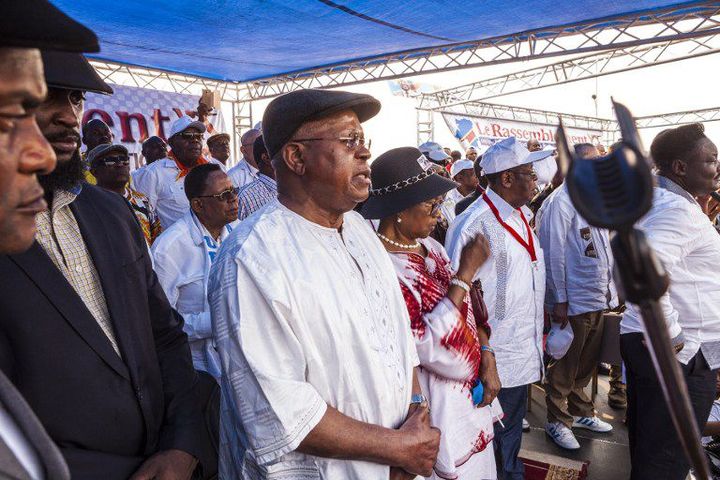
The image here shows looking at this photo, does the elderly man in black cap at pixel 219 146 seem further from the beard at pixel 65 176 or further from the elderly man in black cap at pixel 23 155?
the elderly man in black cap at pixel 23 155

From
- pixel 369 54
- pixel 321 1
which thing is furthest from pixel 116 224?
pixel 369 54

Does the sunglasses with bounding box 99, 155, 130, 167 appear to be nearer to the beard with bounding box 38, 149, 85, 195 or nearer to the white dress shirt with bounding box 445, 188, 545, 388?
the white dress shirt with bounding box 445, 188, 545, 388

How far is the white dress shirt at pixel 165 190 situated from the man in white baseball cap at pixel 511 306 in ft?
9.56

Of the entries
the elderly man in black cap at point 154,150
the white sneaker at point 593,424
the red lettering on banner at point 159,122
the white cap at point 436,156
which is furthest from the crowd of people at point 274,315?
the red lettering on banner at point 159,122

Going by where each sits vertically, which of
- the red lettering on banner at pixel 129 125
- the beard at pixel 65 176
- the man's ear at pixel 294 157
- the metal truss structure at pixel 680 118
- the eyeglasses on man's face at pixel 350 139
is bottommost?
the beard at pixel 65 176

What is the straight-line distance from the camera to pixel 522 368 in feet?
10.8

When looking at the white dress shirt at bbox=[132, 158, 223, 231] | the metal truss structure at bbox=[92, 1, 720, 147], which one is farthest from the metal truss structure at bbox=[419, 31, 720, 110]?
the white dress shirt at bbox=[132, 158, 223, 231]

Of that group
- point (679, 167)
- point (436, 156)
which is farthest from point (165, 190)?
point (679, 167)

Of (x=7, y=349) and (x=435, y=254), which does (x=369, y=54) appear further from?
(x=7, y=349)

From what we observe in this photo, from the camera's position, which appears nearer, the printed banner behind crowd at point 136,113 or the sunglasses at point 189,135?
the sunglasses at point 189,135

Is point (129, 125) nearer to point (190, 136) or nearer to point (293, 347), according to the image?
point (190, 136)

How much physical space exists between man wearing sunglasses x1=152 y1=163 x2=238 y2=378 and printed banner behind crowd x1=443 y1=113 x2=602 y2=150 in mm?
15362

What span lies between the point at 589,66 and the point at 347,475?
1607cm

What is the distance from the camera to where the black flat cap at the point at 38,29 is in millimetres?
802
